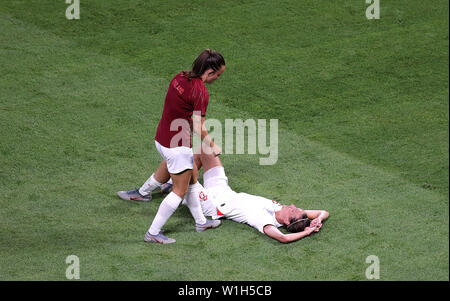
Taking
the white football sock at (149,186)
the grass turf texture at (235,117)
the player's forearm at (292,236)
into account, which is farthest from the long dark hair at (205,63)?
the player's forearm at (292,236)

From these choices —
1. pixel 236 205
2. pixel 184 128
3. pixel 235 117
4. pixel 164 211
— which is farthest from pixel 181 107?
pixel 235 117

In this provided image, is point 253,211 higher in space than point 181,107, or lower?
lower

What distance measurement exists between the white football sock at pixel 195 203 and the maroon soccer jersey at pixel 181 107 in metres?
0.44

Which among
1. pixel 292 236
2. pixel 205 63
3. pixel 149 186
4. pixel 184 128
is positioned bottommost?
pixel 292 236

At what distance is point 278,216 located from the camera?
5629 millimetres

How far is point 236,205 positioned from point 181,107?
3.39ft

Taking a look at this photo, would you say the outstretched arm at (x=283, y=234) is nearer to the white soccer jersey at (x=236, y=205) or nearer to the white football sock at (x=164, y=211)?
the white soccer jersey at (x=236, y=205)

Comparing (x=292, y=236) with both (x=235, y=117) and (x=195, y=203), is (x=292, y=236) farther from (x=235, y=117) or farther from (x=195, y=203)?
(x=235, y=117)

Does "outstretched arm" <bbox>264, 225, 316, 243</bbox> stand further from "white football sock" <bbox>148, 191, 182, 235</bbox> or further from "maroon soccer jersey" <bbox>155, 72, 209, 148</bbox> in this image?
"maroon soccer jersey" <bbox>155, 72, 209, 148</bbox>

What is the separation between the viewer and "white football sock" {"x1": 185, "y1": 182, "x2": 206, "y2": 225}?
561 cm

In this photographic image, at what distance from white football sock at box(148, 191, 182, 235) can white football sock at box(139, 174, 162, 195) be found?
65cm

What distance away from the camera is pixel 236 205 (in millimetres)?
5746

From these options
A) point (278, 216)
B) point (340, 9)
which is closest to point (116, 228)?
point (278, 216)

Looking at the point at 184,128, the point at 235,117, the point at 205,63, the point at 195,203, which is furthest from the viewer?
the point at 235,117
